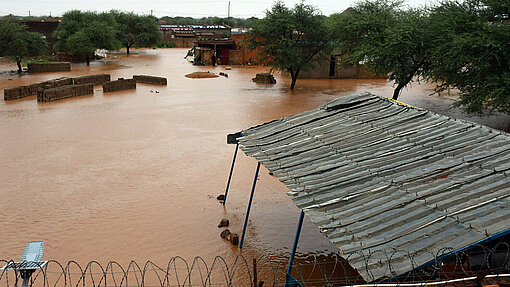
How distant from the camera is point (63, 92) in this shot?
3148 cm

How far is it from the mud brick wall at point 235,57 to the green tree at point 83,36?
14.1 meters

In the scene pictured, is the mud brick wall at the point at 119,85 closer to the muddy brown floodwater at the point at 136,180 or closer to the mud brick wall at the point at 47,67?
the muddy brown floodwater at the point at 136,180

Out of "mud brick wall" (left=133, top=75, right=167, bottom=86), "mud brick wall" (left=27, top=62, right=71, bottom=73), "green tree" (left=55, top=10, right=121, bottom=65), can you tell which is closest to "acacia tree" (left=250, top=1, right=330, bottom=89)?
"mud brick wall" (left=133, top=75, right=167, bottom=86)

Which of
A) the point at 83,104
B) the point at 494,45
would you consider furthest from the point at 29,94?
the point at 494,45

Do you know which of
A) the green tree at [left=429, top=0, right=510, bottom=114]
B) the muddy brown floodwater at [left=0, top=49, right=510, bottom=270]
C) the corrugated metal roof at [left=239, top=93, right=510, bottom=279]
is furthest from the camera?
the green tree at [left=429, top=0, right=510, bottom=114]

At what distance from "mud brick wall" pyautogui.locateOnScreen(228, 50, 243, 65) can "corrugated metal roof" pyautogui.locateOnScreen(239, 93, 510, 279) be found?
44.4 metres

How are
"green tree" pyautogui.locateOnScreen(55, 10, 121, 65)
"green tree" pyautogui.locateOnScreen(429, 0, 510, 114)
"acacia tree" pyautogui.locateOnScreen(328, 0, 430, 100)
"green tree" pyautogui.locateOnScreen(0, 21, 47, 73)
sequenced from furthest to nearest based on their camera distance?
"green tree" pyautogui.locateOnScreen(55, 10, 121, 65), "green tree" pyautogui.locateOnScreen(0, 21, 47, 73), "acacia tree" pyautogui.locateOnScreen(328, 0, 430, 100), "green tree" pyautogui.locateOnScreen(429, 0, 510, 114)

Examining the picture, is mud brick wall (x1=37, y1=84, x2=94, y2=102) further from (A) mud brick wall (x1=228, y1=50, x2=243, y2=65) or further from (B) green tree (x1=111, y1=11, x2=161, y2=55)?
(B) green tree (x1=111, y1=11, x2=161, y2=55)

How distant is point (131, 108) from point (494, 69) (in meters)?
20.7

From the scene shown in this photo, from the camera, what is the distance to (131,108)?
28.7 meters

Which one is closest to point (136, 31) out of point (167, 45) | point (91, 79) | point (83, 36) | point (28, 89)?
point (167, 45)

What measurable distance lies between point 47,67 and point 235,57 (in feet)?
69.4

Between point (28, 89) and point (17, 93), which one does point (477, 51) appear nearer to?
point (17, 93)

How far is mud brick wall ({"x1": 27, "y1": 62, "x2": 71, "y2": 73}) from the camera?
4409cm
